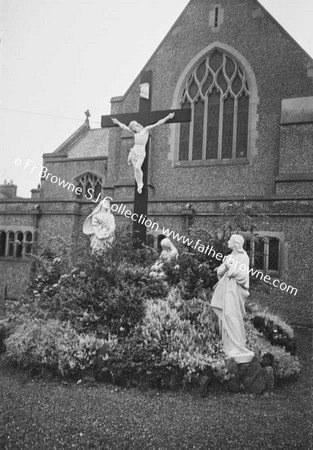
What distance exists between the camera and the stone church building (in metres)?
14.3

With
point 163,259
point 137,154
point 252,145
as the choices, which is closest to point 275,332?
point 163,259

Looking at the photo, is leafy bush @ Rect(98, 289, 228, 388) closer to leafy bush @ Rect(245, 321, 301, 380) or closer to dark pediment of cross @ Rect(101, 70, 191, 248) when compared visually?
leafy bush @ Rect(245, 321, 301, 380)

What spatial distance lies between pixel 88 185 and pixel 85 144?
13.1 ft

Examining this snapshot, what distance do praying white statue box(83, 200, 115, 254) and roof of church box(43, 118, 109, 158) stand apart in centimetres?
1254

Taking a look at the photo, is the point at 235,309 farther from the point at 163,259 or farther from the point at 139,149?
the point at 139,149

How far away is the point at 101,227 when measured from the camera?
9539mm

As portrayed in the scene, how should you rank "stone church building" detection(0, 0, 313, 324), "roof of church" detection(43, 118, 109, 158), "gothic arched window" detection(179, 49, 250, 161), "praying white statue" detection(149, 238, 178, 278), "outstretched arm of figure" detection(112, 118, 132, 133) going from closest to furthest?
"praying white statue" detection(149, 238, 178, 278) → "outstretched arm of figure" detection(112, 118, 132, 133) → "stone church building" detection(0, 0, 313, 324) → "gothic arched window" detection(179, 49, 250, 161) → "roof of church" detection(43, 118, 109, 158)

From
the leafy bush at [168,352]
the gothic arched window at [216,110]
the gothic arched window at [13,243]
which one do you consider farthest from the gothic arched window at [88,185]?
the leafy bush at [168,352]

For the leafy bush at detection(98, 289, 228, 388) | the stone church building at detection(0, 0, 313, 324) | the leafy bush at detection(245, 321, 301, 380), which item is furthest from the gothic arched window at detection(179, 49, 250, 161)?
the leafy bush at detection(98, 289, 228, 388)

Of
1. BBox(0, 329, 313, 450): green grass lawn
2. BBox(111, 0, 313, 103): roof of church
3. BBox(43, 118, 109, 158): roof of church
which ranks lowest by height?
BBox(0, 329, 313, 450): green grass lawn

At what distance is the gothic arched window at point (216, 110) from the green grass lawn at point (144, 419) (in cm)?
1222

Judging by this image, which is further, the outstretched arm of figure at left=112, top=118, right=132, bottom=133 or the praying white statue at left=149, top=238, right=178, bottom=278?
the outstretched arm of figure at left=112, top=118, right=132, bottom=133

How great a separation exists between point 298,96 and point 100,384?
1363 cm

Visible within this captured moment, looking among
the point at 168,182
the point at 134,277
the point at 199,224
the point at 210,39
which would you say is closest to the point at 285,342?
the point at 134,277
